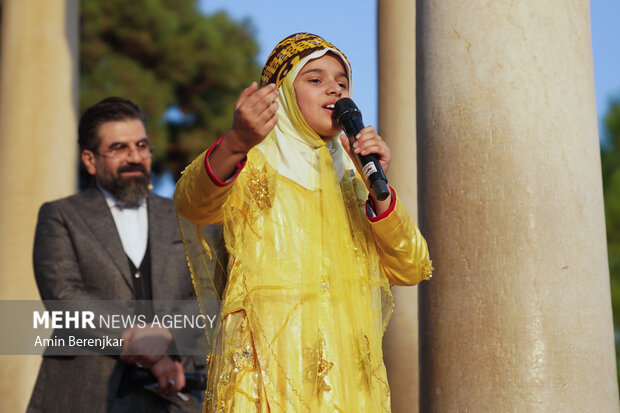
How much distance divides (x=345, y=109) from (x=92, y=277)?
239 centimetres

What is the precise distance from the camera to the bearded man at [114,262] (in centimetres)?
470

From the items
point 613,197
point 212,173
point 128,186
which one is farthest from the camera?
point 613,197

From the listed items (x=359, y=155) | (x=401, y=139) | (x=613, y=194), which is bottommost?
(x=359, y=155)

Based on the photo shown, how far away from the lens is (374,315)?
3.29 meters

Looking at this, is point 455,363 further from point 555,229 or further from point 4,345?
point 4,345

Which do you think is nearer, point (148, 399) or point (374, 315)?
point (374, 315)

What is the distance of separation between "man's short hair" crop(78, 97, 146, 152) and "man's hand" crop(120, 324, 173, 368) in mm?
1407

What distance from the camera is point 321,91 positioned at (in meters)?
3.40

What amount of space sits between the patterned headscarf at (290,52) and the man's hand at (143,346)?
1.79 meters

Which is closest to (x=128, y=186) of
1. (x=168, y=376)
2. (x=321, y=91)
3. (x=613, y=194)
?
(x=168, y=376)

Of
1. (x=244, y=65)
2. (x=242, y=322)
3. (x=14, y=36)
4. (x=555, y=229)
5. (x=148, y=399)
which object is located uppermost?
(x=244, y=65)

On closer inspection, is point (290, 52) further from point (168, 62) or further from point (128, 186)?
point (168, 62)

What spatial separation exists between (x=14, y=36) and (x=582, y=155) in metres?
7.40

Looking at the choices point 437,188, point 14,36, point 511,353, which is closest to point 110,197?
point 437,188
